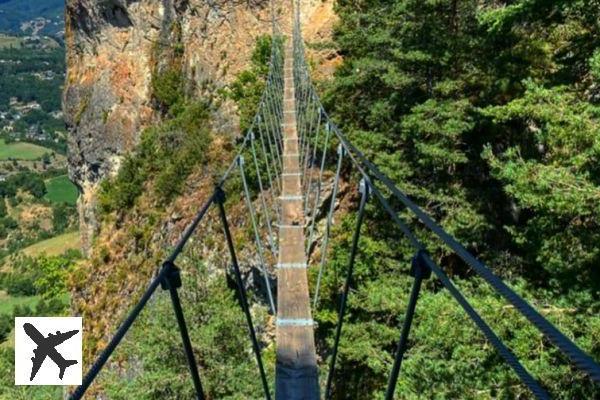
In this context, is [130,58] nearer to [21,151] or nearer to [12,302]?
[12,302]

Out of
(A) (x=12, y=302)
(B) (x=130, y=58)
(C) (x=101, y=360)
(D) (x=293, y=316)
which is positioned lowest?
(A) (x=12, y=302)

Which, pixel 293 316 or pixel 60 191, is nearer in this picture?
pixel 293 316

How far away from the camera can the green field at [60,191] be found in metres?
93.6

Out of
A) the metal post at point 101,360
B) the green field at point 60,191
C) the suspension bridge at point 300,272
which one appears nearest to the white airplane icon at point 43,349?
the suspension bridge at point 300,272

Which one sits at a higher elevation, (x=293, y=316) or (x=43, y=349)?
(x=293, y=316)

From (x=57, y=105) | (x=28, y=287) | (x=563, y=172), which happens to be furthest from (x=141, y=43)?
(x=57, y=105)

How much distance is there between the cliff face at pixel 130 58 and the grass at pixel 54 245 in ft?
137

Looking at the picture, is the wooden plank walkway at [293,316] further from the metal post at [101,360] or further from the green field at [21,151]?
the green field at [21,151]

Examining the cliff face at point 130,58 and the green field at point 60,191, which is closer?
the cliff face at point 130,58

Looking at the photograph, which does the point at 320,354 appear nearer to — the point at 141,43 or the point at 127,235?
the point at 127,235

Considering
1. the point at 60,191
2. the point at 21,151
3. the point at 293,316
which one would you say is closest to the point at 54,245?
the point at 60,191

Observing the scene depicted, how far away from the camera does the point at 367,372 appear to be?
8688mm

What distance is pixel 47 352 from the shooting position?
11.4 meters

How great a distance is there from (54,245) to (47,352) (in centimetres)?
6032
